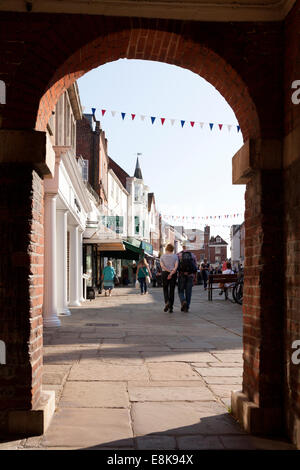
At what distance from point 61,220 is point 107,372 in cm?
701

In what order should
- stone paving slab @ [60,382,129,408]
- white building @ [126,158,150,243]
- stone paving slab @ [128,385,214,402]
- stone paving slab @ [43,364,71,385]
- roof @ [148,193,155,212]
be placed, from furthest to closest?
roof @ [148,193,155,212] → white building @ [126,158,150,243] → stone paving slab @ [43,364,71,385] → stone paving slab @ [128,385,214,402] → stone paving slab @ [60,382,129,408]

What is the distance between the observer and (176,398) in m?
4.67

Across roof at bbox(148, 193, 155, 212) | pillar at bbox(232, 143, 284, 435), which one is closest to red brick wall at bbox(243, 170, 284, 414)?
pillar at bbox(232, 143, 284, 435)

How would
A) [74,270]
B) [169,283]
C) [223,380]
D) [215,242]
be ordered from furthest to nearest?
[215,242]
[74,270]
[169,283]
[223,380]

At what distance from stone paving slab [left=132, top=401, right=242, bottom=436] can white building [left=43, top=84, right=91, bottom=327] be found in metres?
3.22

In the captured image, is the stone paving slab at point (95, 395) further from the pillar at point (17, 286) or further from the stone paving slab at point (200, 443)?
the stone paving slab at point (200, 443)

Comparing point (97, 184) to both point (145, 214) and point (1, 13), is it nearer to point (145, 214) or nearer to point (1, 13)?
point (1, 13)

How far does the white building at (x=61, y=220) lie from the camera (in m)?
10.2

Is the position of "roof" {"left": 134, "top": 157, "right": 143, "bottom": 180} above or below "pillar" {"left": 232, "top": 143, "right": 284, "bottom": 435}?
→ above

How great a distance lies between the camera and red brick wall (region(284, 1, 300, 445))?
353 cm

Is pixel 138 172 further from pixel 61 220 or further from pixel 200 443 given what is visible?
pixel 200 443

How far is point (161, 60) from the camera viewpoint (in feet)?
15.1

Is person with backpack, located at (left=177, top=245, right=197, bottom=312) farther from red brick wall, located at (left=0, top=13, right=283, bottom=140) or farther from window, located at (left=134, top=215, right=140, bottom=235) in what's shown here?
window, located at (left=134, top=215, right=140, bottom=235)

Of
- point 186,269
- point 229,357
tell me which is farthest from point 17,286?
point 186,269
